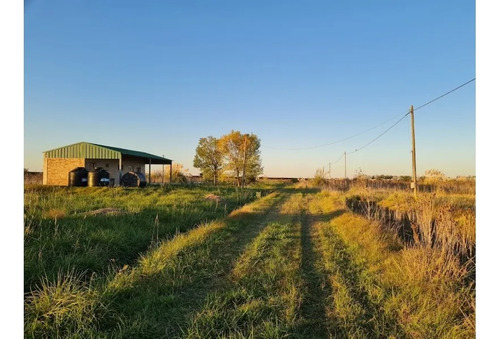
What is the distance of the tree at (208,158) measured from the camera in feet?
144

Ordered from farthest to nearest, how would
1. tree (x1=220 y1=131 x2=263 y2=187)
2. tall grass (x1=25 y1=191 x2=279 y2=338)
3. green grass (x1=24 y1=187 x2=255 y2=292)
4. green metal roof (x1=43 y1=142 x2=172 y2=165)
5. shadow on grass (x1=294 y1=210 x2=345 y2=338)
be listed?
tree (x1=220 y1=131 x2=263 y2=187)
green metal roof (x1=43 y1=142 x2=172 y2=165)
green grass (x1=24 y1=187 x2=255 y2=292)
shadow on grass (x1=294 y1=210 x2=345 y2=338)
tall grass (x1=25 y1=191 x2=279 y2=338)

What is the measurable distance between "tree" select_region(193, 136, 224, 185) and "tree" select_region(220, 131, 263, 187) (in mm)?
2429

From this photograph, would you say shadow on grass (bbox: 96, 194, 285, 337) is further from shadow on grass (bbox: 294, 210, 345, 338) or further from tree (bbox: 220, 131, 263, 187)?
tree (bbox: 220, 131, 263, 187)

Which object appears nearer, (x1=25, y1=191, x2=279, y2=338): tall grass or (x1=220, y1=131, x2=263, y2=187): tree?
(x1=25, y1=191, x2=279, y2=338): tall grass

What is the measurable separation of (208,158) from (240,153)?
6044 millimetres

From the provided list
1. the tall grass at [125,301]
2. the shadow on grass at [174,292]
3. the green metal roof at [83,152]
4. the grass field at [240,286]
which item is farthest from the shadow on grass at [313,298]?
the green metal roof at [83,152]

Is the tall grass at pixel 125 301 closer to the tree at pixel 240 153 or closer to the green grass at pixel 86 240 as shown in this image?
the green grass at pixel 86 240

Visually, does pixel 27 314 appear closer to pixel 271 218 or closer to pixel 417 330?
pixel 417 330

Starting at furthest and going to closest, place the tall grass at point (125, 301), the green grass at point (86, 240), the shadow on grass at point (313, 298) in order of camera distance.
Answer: the green grass at point (86, 240)
the shadow on grass at point (313, 298)
the tall grass at point (125, 301)

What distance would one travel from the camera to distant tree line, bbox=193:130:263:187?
133 feet

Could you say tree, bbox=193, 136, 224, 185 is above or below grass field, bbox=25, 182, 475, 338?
above

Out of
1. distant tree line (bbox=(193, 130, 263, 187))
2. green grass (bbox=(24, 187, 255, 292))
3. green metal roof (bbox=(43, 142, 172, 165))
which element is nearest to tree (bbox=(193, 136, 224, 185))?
distant tree line (bbox=(193, 130, 263, 187))

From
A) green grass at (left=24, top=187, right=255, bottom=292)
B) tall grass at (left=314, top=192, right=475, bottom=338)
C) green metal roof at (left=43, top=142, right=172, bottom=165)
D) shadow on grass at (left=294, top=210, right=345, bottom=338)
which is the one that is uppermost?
green metal roof at (left=43, top=142, right=172, bottom=165)
